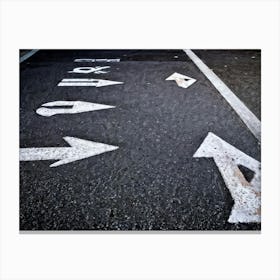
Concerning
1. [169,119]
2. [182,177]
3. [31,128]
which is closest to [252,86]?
[169,119]

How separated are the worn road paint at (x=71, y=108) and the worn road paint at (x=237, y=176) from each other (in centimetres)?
128

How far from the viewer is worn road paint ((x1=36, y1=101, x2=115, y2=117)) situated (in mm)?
3090

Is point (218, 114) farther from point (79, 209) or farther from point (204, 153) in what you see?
point (79, 209)

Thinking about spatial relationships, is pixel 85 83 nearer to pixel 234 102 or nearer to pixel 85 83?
pixel 85 83

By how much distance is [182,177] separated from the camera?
2.08 metres

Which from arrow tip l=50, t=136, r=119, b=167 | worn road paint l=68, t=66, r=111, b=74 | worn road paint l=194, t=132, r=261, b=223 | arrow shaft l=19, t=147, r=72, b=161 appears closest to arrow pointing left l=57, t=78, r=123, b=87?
worn road paint l=68, t=66, r=111, b=74

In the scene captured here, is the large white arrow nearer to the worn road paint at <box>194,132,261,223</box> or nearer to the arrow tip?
the arrow tip

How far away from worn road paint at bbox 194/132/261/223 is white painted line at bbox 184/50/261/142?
37 centimetres

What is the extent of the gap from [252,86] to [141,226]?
2833 mm

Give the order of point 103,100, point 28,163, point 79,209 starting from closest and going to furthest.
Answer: point 79,209 → point 28,163 → point 103,100

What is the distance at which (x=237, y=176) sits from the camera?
209cm

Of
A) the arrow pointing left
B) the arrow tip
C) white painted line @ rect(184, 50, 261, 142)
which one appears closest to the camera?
the arrow tip

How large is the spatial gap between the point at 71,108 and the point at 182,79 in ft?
5.63

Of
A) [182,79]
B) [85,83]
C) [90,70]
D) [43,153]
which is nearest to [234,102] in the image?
[182,79]
